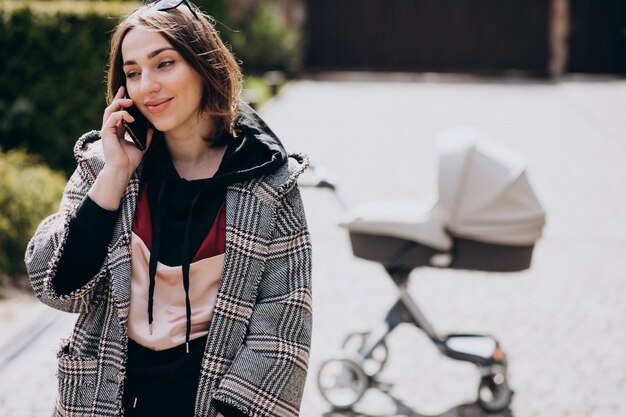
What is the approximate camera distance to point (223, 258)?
2457 mm

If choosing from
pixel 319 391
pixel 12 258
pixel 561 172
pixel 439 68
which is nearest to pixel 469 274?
pixel 319 391

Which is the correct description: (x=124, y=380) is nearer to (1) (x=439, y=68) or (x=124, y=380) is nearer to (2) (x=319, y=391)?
(2) (x=319, y=391)

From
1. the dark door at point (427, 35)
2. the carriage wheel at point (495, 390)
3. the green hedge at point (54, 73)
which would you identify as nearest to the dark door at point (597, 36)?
the dark door at point (427, 35)

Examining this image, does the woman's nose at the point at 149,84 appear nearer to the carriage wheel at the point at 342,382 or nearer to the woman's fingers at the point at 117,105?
the woman's fingers at the point at 117,105

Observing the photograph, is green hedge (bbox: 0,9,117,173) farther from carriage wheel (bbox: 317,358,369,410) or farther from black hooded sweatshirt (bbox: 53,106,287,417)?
black hooded sweatshirt (bbox: 53,106,287,417)

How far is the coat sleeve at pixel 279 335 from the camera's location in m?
2.40

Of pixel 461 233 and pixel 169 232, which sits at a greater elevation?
pixel 169 232

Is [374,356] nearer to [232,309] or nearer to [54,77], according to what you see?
[232,309]

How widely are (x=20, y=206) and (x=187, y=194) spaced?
5520mm

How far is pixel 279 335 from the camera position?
2453 millimetres

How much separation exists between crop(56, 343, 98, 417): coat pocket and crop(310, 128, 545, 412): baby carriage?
2408 mm

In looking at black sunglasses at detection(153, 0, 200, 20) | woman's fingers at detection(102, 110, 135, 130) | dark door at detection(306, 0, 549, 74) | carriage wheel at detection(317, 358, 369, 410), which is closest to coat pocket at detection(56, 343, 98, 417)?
woman's fingers at detection(102, 110, 135, 130)

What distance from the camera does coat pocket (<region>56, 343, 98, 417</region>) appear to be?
2453 mm

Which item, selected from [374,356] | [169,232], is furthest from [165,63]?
[374,356]
